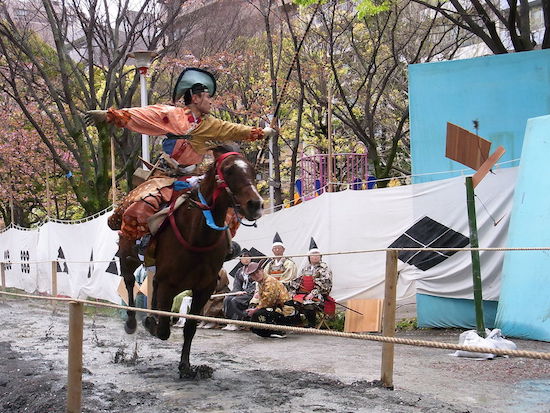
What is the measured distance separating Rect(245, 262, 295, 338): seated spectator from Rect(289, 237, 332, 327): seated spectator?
0.22m

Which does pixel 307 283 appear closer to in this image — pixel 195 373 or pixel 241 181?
pixel 195 373

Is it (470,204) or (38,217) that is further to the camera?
(38,217)

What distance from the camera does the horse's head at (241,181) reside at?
16.6 ft

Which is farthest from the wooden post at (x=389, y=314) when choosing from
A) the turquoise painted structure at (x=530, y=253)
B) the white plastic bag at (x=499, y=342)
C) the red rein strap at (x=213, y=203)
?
the turquoise painted structure at (x=530, y=253)

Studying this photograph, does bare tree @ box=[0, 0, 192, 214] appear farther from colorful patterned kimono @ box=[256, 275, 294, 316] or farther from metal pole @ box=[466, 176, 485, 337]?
metal pole @ box=[466, 176, 485, 337]

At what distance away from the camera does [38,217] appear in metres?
32.8

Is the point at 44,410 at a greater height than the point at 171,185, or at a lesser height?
lesser

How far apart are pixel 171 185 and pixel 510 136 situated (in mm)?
5403

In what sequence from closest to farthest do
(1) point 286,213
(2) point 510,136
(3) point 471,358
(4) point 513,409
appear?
(4) point 513,409, (3) point 471,358, (2) point 510,136, (1) point 286,213

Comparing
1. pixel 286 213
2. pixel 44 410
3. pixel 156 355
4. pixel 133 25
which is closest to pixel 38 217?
pixel 133 25

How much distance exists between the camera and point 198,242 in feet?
19.5

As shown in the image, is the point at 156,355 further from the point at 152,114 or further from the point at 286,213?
the point at 286,213

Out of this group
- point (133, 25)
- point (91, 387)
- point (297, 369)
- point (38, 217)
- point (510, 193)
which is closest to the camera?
point (91, 387)

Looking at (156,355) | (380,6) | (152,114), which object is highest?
(380,6)
